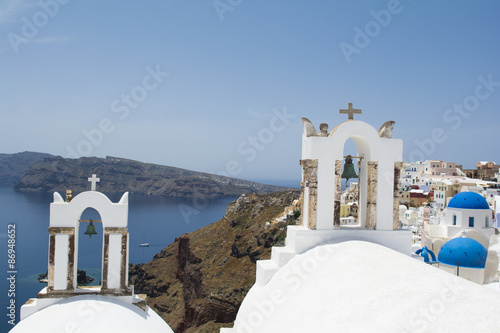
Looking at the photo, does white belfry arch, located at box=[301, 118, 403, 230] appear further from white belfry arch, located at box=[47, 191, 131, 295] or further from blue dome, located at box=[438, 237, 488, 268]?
blue dome, located at box=[438, 237, 488, 268]

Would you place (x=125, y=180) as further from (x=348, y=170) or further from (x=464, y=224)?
(x=348, y=170)

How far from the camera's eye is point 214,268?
118ft

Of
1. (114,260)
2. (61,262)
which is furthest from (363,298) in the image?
(61,262)

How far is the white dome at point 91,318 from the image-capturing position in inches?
238

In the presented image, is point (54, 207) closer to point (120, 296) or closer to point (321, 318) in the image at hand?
point (120, 296)

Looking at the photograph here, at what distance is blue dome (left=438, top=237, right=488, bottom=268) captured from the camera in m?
15.3

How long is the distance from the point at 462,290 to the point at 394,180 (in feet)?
11.3

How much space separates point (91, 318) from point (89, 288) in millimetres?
1126

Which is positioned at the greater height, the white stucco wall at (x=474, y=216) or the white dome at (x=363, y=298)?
the white dome at (x=363, y=298)

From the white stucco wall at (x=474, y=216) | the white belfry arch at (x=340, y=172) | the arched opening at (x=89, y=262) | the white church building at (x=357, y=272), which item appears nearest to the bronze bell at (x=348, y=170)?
the white church building at (x=357, y=272)

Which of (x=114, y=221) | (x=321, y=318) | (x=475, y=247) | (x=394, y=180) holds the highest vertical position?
(x=394, y=180)

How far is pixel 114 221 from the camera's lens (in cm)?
719

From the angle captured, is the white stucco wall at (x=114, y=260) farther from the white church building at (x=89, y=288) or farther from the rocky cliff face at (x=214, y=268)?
the rocky cliff face at (x=214, y=268)

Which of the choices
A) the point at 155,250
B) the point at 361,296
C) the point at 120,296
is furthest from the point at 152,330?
the point at 155,250
